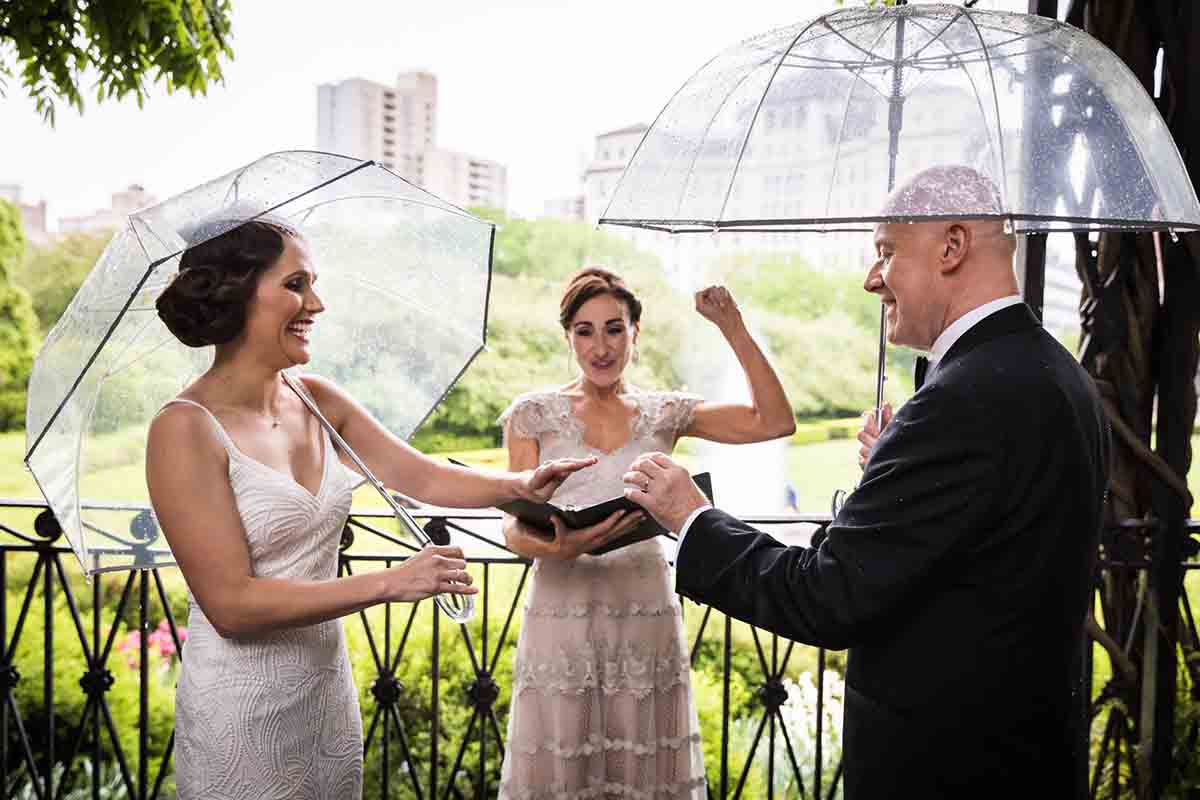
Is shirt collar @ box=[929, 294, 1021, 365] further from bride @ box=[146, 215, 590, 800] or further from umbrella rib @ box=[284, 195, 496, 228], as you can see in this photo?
umbrella rib @ box=[284, 195, 496, 228]

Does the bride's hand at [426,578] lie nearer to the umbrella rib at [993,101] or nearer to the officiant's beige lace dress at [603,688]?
the officiant's beige lace dress at [603,688]

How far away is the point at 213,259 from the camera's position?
68.0 inches

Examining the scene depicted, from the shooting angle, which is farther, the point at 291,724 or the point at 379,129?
the point at 379,129

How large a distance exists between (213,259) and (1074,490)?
135cm

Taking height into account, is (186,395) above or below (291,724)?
above

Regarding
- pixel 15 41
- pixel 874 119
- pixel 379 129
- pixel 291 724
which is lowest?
pixel 291 724

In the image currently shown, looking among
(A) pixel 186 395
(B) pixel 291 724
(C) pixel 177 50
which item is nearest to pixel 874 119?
(A) pixel 186 395

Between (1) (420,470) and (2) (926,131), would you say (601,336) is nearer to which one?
(1) (420,470)

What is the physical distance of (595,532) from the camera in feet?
7.33

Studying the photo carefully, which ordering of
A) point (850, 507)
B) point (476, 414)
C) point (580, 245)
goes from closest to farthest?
point (850, 507) → point (476, 414) → point (580, 245)

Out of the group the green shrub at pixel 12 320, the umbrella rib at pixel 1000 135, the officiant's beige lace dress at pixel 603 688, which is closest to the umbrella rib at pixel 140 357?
the officiant's beige lace dress at pixel 603 688

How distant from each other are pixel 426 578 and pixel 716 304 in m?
1.15

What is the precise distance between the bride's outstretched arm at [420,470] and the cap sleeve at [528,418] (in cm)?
41

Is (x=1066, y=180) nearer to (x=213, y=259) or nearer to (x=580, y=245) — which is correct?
(x=213, y=259)
